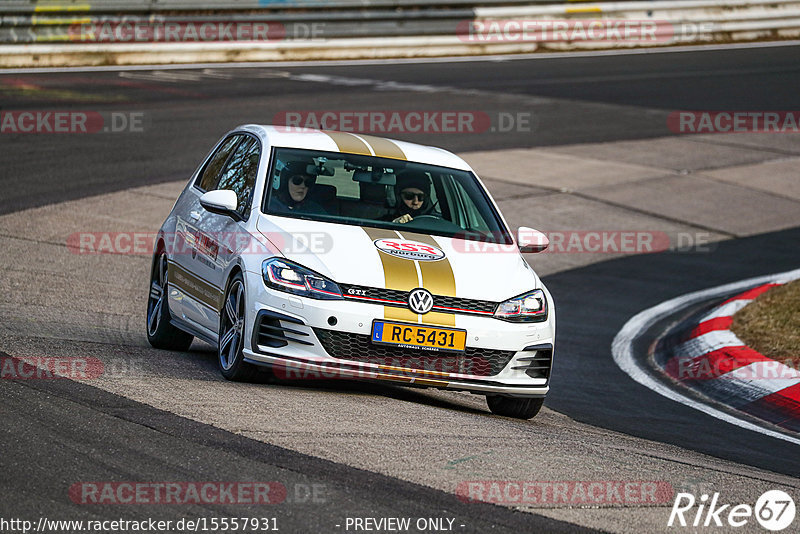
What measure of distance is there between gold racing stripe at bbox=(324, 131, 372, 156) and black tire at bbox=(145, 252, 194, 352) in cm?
151

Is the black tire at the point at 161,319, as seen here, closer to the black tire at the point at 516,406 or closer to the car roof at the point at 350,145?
the car roof at the point at 350,145

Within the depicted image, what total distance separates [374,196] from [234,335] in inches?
54.2

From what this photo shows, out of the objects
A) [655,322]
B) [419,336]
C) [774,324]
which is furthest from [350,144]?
[655,322]

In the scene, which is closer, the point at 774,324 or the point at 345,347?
the point at 345,347

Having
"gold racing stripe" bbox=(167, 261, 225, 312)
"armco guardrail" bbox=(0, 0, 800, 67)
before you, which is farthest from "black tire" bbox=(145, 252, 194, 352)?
"armco guardrail" bbox=(0, 0, 800, 67)

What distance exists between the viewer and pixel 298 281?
746 centimetres

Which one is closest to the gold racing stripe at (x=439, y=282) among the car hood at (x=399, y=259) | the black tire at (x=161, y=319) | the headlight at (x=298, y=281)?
the car hood at (x=399, y=259)

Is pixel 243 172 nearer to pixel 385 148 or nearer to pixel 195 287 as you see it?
pixel 195 287

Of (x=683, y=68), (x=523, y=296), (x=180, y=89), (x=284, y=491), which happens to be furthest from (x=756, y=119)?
(x=284, y=491)

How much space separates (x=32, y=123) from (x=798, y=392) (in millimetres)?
12739

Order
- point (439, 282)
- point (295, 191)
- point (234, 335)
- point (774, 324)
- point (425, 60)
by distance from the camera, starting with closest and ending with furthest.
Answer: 1. point (439, 282)
2. point (234, 335)
3. point (295, 191)
4. point (774, 324)
5. point (425, 60)

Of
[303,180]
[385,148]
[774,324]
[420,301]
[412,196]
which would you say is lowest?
[774,324]

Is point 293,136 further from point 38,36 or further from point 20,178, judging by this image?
point 38,36

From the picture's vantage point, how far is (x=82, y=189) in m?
15.3
